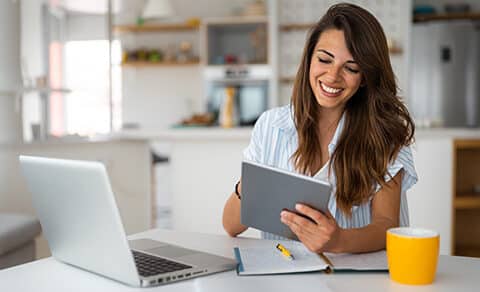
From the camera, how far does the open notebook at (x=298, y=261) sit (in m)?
1.12

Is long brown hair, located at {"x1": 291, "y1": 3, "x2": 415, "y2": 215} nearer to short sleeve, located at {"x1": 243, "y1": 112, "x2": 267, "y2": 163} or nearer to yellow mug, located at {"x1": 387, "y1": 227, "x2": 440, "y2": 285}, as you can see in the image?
short sleeve, located at {"x1": 243, "y1": 112, "x2": 267, "y2": 163}

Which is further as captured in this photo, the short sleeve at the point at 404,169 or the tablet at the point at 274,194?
the short sleeve at the point at 404,169

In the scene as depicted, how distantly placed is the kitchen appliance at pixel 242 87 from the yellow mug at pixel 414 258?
5.15 meters

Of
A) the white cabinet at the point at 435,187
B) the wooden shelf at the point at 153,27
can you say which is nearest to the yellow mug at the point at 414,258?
the white cabinet at the point at 435,187

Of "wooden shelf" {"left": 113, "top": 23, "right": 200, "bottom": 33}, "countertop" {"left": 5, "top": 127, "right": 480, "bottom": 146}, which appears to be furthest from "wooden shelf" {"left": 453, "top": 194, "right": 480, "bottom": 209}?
"wooden shelf" {"left": 113, "top": 23, "right": 200, "bottom": 33}

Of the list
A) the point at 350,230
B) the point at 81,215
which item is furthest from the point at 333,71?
the point at 81,215

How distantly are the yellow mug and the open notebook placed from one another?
77 mm

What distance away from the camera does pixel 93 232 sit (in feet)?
3.49

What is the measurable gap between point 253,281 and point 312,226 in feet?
0.49

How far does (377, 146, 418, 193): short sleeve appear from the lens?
143 centimetres

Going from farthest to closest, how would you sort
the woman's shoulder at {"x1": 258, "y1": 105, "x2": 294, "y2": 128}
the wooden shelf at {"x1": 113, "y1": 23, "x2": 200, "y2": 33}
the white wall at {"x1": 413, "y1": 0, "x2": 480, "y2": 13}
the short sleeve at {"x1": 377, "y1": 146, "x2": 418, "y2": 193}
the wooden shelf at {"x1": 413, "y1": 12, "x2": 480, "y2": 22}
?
1. the wooden shelf at {"x1": 113, "y1": 23, "x2": 200, "y2": 33}
2. the white wall at {"x1": 413, "y1": 0, "x2": 480, "y2": 13}
3. the wooden shelf at {"x1": 413, "y1": 12, "x2": 480, "y2": 22}
4. the woman's shoulder at {"x1": 258, "y1": 105, "x2": 294, "y2": 128}
5. the short sleeve at {"x1": 377, "y1": 146, "x2": 418, "y2": 193}

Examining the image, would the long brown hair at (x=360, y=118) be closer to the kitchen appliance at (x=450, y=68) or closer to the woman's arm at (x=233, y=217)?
the woman's arm at (x=233, y=217)

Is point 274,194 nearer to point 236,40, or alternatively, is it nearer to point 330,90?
point 330,90

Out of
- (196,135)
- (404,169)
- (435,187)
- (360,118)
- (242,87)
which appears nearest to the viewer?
(404,169)
